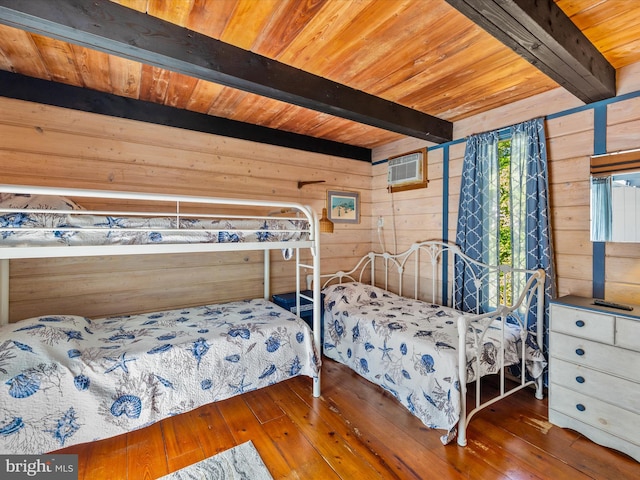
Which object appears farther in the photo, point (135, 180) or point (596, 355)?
point (135, 180)

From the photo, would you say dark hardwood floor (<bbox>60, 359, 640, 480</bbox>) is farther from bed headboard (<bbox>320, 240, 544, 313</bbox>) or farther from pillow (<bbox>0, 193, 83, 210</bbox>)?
pillow (<bbox>0, 193, 83, 210</bbox>)

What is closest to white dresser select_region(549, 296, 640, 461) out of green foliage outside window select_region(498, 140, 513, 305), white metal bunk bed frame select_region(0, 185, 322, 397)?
green foliage outside window select_region(498, 140, 513, 305)

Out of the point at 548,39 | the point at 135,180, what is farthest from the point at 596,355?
the point at 135,180

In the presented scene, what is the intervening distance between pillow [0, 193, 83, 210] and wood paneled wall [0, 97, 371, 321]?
0.41 m

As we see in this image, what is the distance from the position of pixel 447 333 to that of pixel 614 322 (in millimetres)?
862

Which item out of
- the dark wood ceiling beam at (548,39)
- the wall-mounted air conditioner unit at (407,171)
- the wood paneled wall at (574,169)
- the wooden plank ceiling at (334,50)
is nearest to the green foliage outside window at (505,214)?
the wood paneled wall at (574,169)

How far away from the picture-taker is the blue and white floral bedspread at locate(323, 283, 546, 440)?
5.70 feet

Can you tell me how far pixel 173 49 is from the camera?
1410 mm

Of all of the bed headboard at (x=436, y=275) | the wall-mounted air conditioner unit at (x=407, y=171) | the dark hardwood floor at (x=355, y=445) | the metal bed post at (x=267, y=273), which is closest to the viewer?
the dark hardwood floor at (x=355, y=445)

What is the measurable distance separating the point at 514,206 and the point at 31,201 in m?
3.20

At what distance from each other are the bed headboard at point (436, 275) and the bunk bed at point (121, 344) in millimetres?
1341

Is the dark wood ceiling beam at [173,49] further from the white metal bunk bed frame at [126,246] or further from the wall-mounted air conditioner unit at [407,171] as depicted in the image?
the wall-mounted air conditioner unit at [407,171]

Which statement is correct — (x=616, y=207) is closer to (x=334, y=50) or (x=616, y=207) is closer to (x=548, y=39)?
(x=548, y=39)

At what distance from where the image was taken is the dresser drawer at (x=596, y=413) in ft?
5.09
